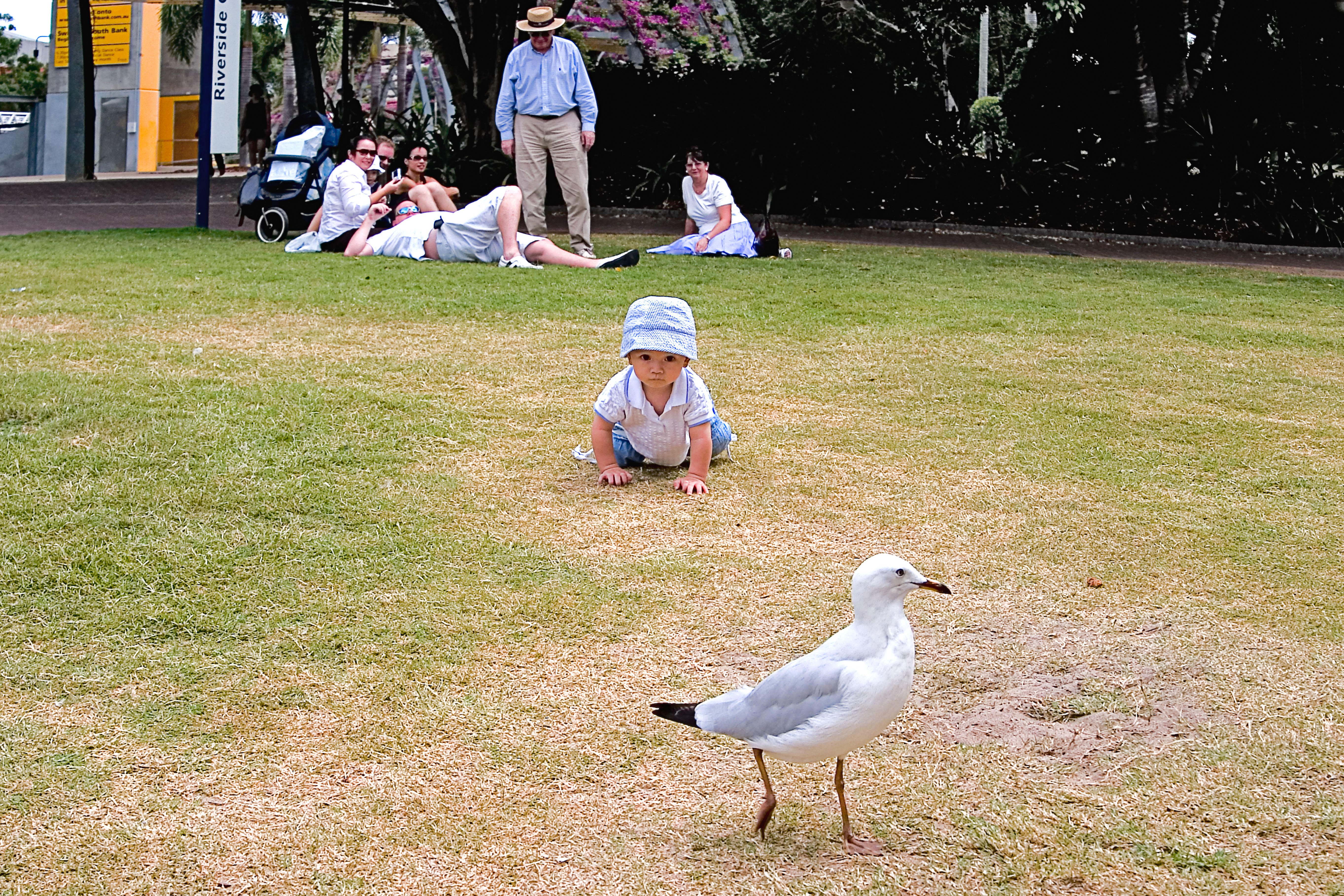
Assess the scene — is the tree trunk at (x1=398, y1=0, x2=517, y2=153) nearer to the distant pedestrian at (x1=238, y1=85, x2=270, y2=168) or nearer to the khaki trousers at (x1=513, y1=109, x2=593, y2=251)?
the khaki trousers at (x1=513, y1=109, x2=593, y2=251)

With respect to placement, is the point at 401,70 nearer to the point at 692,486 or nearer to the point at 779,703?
the point at 692,486

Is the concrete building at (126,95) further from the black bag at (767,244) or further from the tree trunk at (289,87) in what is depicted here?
the black bag at (767,244)

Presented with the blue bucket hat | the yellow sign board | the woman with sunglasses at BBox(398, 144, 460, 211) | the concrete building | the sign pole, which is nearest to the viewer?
the blue bucket hat

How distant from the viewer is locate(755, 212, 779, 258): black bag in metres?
12.4

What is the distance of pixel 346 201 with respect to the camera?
11.9 m

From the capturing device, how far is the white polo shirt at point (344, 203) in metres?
11.9

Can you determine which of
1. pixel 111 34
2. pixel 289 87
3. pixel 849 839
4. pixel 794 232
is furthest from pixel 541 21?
pixel 111 34

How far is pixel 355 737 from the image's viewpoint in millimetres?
3281

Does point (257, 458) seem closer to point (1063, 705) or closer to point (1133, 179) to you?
point (1063, 705)

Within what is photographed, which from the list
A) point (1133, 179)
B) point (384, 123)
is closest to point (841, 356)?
point (1133, 179)

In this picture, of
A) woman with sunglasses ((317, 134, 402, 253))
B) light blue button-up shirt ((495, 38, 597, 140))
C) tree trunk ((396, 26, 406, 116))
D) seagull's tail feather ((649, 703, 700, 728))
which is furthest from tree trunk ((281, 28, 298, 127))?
seagull's tail feather ((649, 703, 700, 728))

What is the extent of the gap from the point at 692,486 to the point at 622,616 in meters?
1.27

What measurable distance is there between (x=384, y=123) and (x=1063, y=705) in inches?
672

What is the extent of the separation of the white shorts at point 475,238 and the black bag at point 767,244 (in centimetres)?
212
